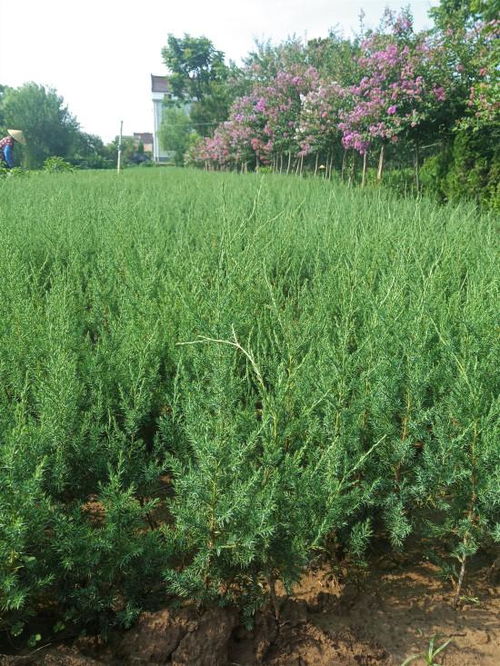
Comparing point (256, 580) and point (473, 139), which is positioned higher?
point (473, 139)

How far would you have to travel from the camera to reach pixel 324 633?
1.71 m

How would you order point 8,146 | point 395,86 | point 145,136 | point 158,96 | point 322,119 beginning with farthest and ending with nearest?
point 145,136 → point 158,96 → point 8,146 → point 322,119 → point 395,86

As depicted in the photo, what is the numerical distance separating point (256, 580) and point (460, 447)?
790 millimetres

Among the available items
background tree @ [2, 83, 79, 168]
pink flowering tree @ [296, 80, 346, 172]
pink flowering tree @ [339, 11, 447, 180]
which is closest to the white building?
background tree @ [2, 83, 79, 168]

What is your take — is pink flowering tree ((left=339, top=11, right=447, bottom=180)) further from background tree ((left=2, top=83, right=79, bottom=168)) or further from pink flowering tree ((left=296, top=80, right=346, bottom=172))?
background tree ((left=2, top=83, right=79, bottom=168))

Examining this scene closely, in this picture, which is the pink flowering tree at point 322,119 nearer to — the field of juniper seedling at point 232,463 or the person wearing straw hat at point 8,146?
the person wearing straw hat at point 8,146

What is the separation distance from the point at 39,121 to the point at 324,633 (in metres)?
57.3

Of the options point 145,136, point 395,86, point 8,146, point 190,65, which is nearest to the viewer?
point 395,86

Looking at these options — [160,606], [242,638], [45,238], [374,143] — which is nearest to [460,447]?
[242,638]

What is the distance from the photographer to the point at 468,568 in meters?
2.07

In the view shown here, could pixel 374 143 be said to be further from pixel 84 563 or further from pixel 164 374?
pixel 84 563

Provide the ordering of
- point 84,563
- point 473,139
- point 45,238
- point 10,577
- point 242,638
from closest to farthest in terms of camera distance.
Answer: point 10,577
point 84,563
point 242,638
point 45,238
point 473,139

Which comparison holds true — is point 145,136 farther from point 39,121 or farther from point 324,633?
point 324,633

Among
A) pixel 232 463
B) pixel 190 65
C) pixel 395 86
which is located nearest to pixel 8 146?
pixel 395 86
